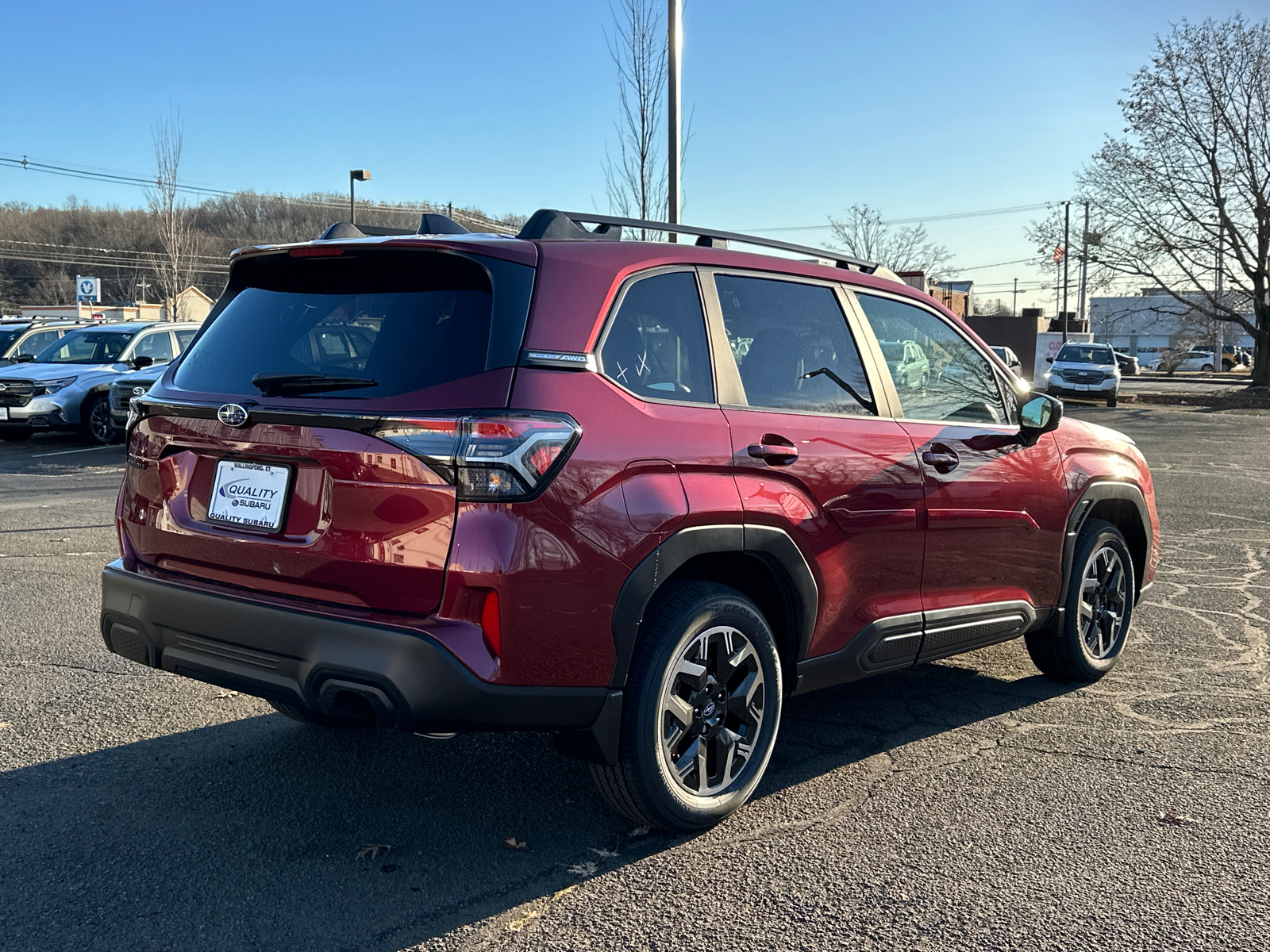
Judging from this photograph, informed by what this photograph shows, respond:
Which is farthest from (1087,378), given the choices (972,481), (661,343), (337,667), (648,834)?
(337,667)

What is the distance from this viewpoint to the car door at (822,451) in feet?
11.8

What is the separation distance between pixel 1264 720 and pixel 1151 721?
1.51ft

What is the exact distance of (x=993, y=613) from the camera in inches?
178

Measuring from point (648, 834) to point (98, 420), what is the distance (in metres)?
15.4

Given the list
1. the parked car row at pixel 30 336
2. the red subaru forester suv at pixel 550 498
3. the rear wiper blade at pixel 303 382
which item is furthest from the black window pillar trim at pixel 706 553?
the parked car row at pixel 30 336

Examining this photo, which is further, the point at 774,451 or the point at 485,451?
the point at 774,451

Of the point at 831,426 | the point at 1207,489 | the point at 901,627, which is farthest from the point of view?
the point at 1207,489

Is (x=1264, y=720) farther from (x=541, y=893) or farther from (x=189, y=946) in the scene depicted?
(x=189, y=946)

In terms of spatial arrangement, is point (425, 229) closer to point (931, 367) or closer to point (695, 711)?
point (695, 711)

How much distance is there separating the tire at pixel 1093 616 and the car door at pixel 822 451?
1271 millimetres

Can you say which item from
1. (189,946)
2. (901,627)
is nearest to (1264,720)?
(901,627)

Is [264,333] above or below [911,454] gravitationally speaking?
above

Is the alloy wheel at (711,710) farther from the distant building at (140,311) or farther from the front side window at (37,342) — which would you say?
the distant building at (140,311)

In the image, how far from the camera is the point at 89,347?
1755 cm
